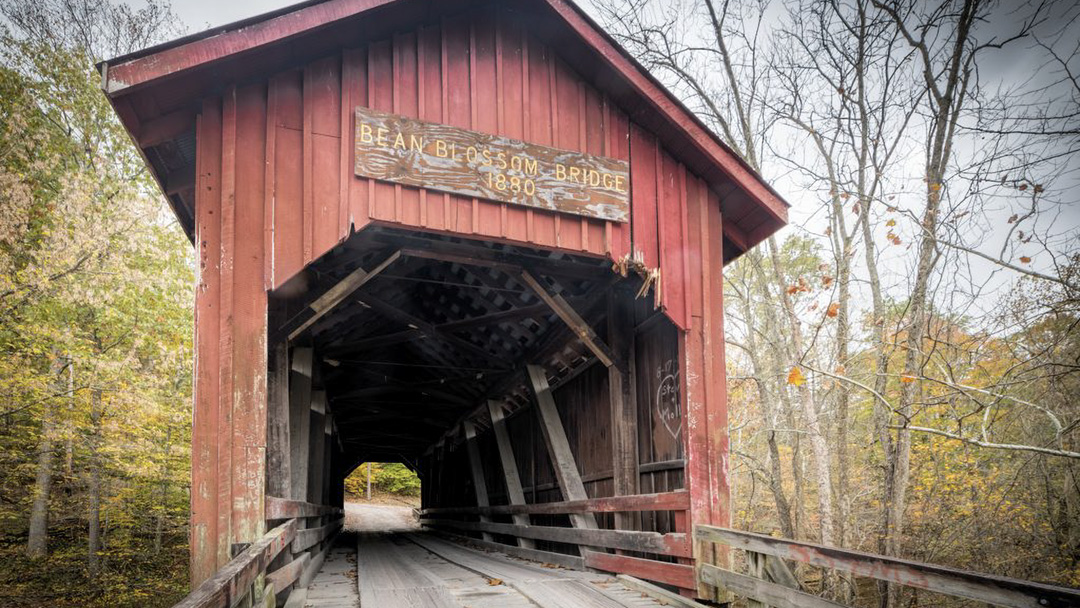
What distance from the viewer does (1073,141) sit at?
606 cm

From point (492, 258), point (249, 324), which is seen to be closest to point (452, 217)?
point (492, 258)

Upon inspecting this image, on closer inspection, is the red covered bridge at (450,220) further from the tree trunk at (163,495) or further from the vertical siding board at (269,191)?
the tree trunk at (163,495)

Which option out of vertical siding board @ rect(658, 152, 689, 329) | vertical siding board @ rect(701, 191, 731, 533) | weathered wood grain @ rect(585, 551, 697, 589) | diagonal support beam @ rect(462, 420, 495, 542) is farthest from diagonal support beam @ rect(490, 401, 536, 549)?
vertical siding board @ rect(658, 152, 689, 329)

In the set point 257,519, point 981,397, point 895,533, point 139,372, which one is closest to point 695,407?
point 257,519

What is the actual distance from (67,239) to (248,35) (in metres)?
Answer: 10.2

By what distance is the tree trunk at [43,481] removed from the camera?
12359 millimetres

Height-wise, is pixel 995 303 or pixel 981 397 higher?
pixel 995 303

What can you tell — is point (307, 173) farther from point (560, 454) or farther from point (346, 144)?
point (560, 454)

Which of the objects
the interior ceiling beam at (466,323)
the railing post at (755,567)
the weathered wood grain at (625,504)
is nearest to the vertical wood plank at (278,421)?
the interior ceiling beam at (466,323)

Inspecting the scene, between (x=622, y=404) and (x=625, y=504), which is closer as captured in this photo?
(x=625, y=504)

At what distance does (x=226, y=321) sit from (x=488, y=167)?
7.19ft

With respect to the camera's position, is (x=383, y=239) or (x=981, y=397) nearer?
(x=383, y=239)

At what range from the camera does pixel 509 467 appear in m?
9.74

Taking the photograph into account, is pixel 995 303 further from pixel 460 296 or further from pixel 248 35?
pixel 248 35
